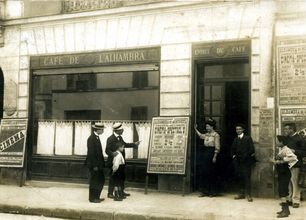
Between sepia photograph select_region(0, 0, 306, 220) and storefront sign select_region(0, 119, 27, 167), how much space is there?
3 centimetres

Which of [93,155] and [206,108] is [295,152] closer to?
[206,108]

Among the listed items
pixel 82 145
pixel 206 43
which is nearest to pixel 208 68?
pixel 206 43

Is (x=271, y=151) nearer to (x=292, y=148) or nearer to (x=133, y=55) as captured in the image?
(x=292, y=148)

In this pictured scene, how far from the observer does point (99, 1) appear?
40.1ft

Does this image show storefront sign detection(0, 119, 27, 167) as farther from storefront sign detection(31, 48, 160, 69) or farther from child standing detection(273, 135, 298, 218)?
child standing detection(273, 135, 298, 218)

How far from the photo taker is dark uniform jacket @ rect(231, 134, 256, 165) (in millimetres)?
10102

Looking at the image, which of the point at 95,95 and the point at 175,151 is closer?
the point at 175,151

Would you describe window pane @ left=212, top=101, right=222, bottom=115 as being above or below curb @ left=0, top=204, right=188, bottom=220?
above

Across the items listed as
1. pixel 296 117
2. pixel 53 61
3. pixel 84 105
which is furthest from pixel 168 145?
pixel 53 61

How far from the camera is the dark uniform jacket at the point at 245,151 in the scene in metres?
10.1

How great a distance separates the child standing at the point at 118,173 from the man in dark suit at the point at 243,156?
2.38m

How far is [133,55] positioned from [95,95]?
4.78ft

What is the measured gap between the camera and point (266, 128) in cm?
1034

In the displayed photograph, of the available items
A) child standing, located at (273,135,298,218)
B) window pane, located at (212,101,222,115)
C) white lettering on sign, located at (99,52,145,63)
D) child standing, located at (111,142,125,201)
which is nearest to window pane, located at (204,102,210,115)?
window pane, located at (212,101,222,115)
